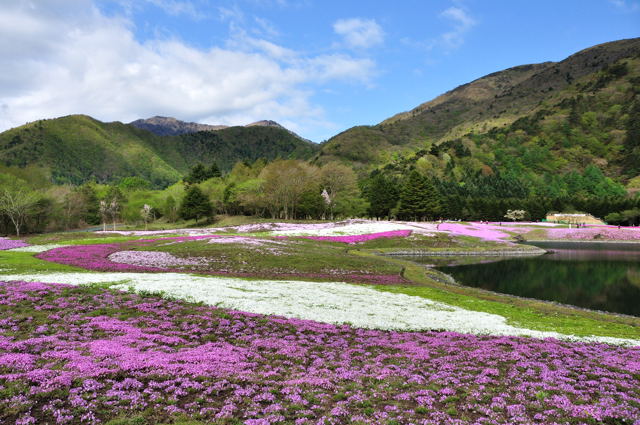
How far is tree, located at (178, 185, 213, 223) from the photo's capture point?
125438 millimetres

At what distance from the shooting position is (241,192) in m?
120

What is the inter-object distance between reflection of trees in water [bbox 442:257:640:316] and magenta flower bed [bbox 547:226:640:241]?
3754 centimetres

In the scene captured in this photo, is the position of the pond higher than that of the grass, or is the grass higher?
the grass

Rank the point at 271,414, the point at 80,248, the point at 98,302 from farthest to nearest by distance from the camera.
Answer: the point at 80,248
the point at 98,302
the point at 271,414

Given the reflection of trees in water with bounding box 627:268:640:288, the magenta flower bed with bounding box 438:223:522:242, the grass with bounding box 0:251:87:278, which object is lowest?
the reflection of trees in water with bounding box 627:268:640:288

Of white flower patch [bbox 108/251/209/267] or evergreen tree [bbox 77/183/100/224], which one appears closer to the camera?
white flower patch [bbox 108/251/209/267]

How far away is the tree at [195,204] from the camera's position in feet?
412

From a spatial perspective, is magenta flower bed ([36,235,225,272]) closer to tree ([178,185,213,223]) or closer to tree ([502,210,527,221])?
tree ([178,185,213,223])

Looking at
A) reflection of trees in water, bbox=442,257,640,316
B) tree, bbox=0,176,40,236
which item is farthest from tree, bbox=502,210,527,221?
tree, bbox=0,176,40,236

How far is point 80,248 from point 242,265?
24.2m

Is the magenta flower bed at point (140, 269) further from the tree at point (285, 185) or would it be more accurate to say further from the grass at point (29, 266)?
the tree at point (285, 185)

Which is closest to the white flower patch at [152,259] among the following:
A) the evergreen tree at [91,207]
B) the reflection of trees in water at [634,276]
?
the reflection of trees in water at [634,276]

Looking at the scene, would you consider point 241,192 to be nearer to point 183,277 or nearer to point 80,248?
point 80,248

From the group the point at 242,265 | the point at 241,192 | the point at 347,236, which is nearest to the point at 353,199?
the point at 241,192
